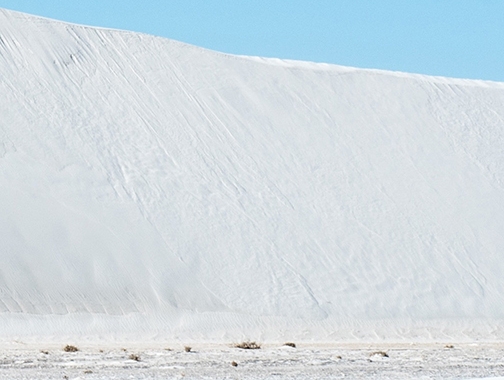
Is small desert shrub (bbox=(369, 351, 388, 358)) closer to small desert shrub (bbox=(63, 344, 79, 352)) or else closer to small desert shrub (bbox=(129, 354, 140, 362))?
small desert shrub (bbox=(129, 354, 140, 362))

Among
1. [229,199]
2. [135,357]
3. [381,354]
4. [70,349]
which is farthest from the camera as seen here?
[229,199]

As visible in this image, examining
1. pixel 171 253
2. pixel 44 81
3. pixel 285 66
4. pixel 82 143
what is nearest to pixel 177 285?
pixel 171 253

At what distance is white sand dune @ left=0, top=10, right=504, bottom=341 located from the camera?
20734 millimetres

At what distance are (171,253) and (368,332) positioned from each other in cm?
440

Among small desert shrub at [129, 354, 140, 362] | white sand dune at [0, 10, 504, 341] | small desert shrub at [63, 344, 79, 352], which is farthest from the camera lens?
white sand dune at [0, 10, 504, 341]

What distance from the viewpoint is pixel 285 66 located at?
3142 cm

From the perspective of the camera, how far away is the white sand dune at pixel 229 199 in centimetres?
2073

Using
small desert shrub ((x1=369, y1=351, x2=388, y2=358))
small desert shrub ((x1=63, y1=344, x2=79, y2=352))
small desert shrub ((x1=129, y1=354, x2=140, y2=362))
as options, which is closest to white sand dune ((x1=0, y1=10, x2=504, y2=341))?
small desert shrub ((x1=63, y1=344, x2=79, y2=352))

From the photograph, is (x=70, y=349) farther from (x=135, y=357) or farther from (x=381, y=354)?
(x=381, y=354)

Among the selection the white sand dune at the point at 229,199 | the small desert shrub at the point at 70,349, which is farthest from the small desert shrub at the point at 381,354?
the small desert shrub at the point at 70,349

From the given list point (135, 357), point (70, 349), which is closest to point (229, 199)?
point (70, 349)

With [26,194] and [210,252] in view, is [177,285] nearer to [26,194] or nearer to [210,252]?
[210,252]

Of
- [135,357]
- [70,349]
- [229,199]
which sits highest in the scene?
[229,199]

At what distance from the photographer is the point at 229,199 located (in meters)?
24.5
